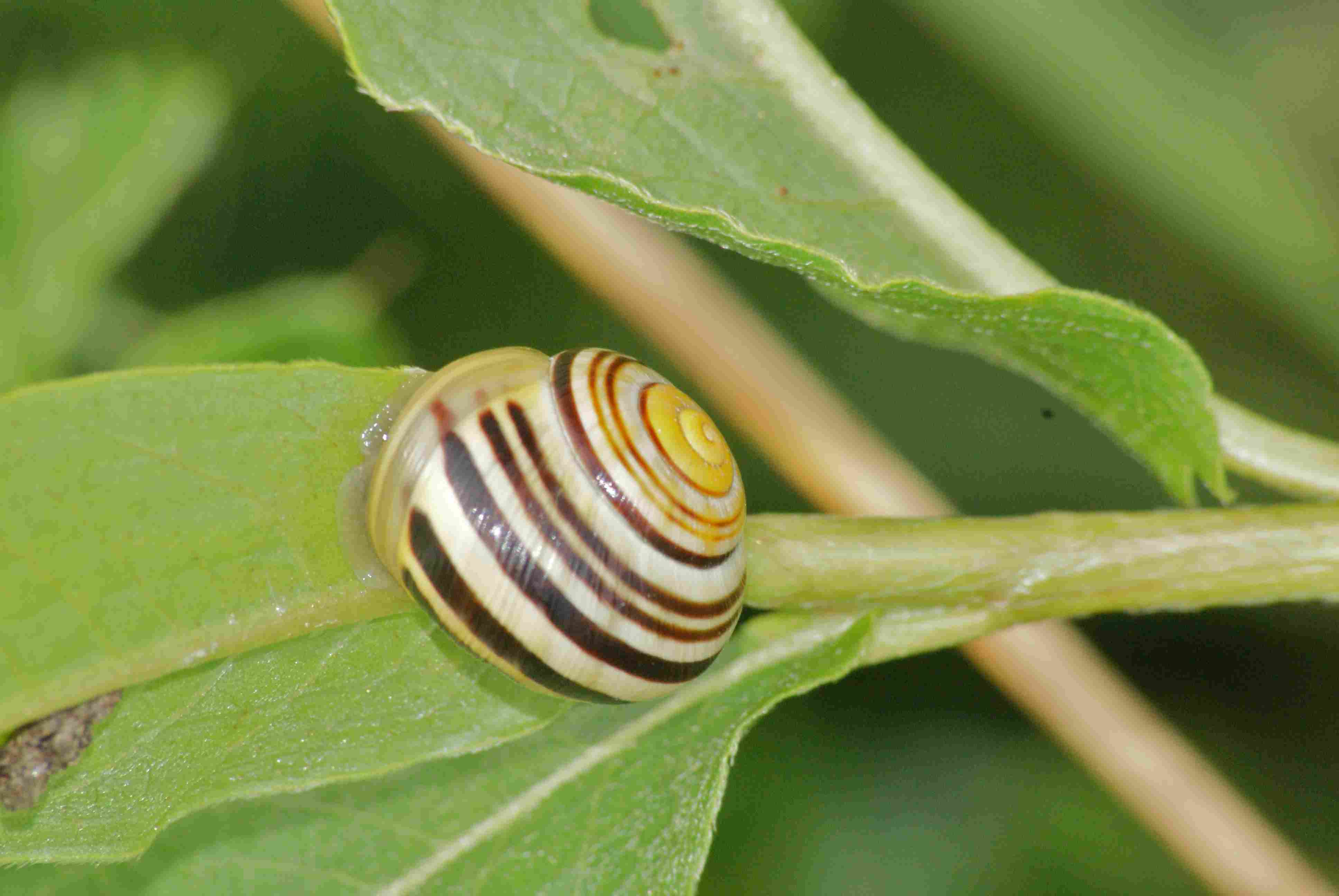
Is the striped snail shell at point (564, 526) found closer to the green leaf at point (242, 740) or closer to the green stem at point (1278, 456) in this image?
the green leaf at point (242, 740)

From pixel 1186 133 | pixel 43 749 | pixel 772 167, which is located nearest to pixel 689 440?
pixel 772 167

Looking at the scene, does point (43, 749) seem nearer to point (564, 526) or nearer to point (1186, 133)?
point (564, 526)

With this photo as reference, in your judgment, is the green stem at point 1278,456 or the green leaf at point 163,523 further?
the green stem at point 1278,456

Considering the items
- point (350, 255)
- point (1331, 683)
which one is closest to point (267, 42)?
point (350, 255)

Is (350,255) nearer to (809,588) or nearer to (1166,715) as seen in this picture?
(809,588)

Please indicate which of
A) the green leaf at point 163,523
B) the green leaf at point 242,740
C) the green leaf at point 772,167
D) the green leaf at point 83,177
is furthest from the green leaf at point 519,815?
the green leaf at point 83,177
